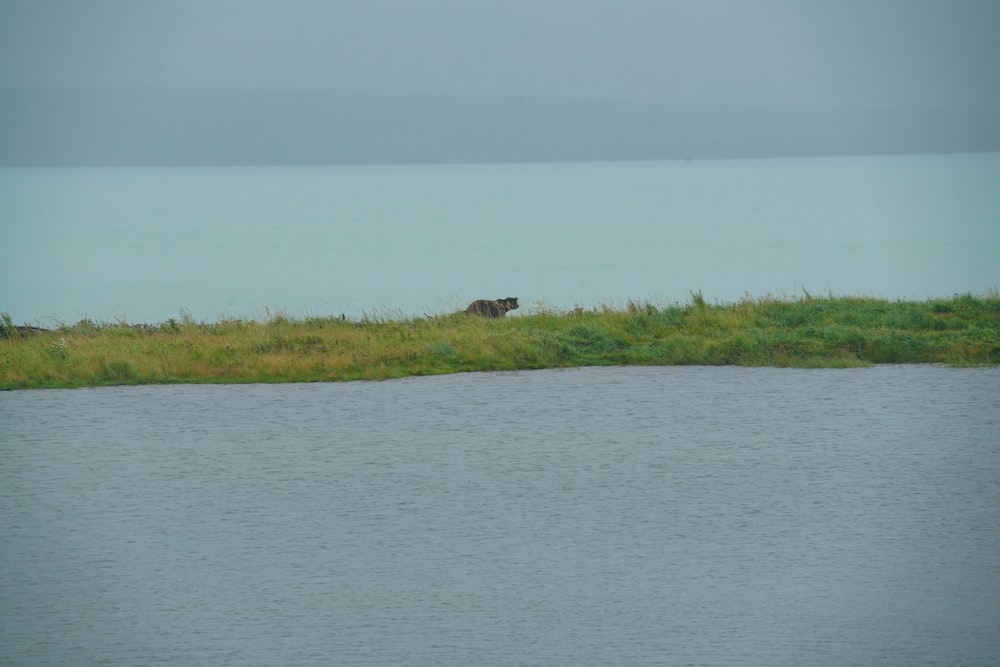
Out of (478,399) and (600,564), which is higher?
(478,399)

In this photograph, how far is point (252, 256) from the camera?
7206 cm

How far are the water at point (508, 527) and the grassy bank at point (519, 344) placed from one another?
1347 mm

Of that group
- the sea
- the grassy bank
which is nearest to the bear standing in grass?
the grassy bank

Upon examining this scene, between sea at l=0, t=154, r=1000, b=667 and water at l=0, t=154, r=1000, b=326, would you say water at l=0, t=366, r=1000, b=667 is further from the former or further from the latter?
water at l=0, t=154, r=1000, b=326

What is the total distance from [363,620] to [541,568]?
5.09ft

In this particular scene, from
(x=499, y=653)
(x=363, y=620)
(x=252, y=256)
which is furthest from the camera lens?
(x=252, y=256)

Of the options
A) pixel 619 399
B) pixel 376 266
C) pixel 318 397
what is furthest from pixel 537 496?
pixel 376 266

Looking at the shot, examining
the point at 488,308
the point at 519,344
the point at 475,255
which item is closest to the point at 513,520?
the point at 519,344

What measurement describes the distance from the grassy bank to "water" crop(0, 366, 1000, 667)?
135 centimetres

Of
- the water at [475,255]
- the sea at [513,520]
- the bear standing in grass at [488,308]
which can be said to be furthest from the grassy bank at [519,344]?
the water at [475,255]

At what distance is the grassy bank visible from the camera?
16094 millimetres

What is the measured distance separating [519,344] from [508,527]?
26.5 feet

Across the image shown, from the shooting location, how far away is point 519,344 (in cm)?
1703

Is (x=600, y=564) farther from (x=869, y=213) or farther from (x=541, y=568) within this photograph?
(x=869, y=213)
